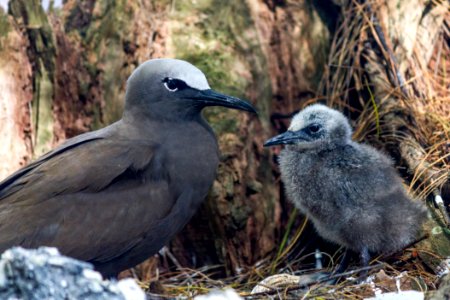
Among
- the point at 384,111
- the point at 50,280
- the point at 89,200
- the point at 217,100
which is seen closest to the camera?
the point at 50,280

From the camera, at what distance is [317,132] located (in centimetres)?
576

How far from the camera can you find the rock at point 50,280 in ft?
12.3

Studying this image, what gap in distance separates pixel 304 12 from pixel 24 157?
2637mm

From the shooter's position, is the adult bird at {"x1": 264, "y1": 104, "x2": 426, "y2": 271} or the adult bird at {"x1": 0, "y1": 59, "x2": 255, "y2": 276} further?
the adult bird at {"x1": 264, "y1": 104, "x2": 426, "y2": 271}

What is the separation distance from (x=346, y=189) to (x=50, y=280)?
2369 mm

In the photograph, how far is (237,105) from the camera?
17.8 feet

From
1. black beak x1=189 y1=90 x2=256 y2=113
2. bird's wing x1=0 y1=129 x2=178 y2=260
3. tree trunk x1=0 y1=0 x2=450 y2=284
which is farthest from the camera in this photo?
tree trunk x1=0 y1=0 x2=450 y2=284

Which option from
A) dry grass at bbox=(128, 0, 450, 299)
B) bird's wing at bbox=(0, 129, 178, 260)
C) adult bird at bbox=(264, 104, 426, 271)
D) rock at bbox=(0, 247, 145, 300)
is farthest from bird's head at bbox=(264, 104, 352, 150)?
rock at bbox=(0, 247, 145, 300)

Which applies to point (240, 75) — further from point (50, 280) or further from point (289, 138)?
point (50, 280)

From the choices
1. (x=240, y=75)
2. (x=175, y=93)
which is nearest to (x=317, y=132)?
(x=175, y=93)

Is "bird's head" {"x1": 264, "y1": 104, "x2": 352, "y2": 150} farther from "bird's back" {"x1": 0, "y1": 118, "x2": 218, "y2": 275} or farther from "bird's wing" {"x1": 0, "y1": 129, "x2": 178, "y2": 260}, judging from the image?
"bird's wing" {"x1": 0, "y1": 129, "x2": 178, "y2": 260}

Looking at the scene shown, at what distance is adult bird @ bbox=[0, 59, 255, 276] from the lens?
4902 millimetres

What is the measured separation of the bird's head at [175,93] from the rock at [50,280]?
1819 millimetres

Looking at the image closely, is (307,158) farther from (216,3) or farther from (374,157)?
(216,3)
